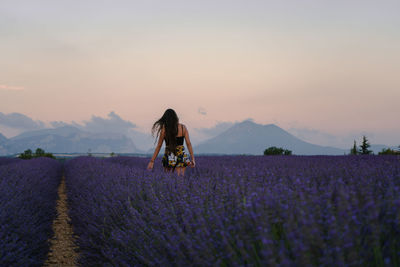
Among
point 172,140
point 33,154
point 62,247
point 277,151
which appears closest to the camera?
point 62,247

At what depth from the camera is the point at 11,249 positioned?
8.33 ft

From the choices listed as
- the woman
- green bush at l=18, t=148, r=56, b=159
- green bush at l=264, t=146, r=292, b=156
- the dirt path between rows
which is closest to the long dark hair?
the woman

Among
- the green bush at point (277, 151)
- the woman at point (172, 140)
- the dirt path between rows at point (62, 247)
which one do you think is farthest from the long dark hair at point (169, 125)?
the green bush at point (277, 151)

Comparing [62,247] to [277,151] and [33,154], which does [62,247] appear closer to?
[277,151]

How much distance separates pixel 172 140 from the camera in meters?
Answer: 4.36

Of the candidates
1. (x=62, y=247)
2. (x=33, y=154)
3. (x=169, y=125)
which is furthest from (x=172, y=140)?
(x=33, y=154)

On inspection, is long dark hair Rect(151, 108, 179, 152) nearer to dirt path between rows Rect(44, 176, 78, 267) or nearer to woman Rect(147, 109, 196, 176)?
woman Rect(147, 109, 196, 176)

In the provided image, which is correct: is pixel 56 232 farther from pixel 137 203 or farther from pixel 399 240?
pixel 399 240

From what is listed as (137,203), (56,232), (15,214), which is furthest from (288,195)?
(56,232)

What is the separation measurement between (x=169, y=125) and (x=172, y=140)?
24 centimetres

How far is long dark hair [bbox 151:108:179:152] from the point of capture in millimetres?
4246

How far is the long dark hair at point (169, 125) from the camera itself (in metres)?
4.25

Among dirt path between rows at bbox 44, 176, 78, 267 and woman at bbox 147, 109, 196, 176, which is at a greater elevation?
woman at bbox 147, 109, 196, 176

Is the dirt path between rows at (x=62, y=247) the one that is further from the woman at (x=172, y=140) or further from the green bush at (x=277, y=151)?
the green bush at (x=277, y=151)
